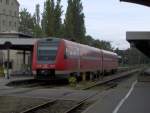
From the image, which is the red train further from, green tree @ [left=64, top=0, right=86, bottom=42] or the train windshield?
green tree @ [left=64, top=0, right=86, bottom=42]

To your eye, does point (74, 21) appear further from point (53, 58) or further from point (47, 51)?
point (53, 58)

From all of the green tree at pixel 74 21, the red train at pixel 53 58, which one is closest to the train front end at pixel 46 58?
the red train at pixel 53 58

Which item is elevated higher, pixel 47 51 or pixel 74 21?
pixel 74 21

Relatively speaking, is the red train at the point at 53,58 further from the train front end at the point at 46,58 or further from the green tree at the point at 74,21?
the green tree at the point at 74,21

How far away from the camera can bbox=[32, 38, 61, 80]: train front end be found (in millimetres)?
35969

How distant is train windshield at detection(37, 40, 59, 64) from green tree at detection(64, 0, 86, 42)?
39.7 metres

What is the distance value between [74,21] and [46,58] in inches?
1704

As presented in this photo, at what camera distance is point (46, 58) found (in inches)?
1428

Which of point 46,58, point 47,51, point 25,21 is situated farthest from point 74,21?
point 25,21

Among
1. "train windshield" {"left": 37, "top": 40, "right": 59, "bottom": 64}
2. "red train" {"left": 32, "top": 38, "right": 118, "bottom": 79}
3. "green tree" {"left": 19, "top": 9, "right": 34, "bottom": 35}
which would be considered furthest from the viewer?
"green tree" {"left": 19, "top": 9, "right": 34, "bottom": 35}

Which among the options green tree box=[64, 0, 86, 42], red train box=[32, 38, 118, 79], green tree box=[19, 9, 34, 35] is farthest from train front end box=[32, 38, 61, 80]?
green tree box=[19, 9, 34, 35]

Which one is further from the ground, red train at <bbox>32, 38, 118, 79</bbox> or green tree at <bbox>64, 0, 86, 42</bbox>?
green tree at <bbox>64, 0, 86, 42</bbox>

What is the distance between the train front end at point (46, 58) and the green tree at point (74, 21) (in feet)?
130

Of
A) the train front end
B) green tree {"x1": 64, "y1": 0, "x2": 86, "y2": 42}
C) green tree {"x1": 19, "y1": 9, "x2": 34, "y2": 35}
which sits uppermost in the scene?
green tree {"x1": 19, "y1": 9, "x2": 34, "y2": 35}
